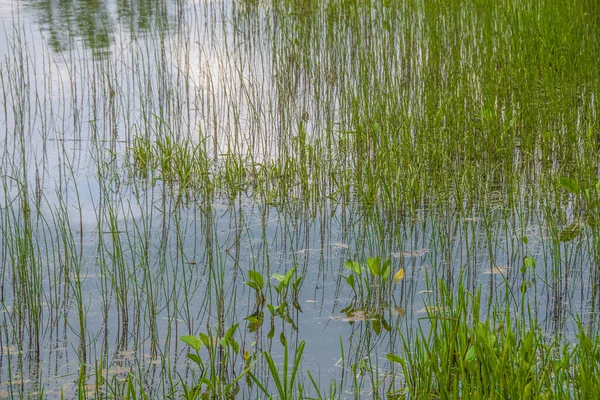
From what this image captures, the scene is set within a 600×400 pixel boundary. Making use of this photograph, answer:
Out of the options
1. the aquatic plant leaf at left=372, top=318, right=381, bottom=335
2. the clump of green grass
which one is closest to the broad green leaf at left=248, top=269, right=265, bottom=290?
the aquatic plant leaf at left=372, top=318, right=381, bottom=335

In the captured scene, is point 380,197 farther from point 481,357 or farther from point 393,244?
point 481,357

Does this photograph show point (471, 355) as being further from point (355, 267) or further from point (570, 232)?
point (570, 232)

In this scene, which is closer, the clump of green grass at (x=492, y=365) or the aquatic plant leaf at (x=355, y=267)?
the clump of green grass at (x=492, y=365)

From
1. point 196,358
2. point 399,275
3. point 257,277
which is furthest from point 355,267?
point 196,358

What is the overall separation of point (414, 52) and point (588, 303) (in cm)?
351

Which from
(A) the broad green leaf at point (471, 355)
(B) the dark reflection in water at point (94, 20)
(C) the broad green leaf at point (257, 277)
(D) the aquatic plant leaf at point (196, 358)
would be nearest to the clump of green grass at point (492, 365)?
(A) the broad green leaf at point (471, 355)

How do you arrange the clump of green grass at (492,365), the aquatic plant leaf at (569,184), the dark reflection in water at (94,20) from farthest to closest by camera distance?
the dark reflection in water at (94,20), the aquatic plant leaf at (569,184), the clump of green grass at (492,365)

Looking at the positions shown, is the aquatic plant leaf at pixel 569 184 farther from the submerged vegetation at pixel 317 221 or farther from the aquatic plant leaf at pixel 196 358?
the aquatic plant leaf at pixel 196 358

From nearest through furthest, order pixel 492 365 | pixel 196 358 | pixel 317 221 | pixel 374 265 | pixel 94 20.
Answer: pixel 492 365
pixel 196 358
pixel 374 265
pixel 317 221
pixel 94 20

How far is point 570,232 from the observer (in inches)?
131

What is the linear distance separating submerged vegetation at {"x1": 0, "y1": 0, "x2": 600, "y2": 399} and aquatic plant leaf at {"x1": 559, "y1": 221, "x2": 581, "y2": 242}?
0.01 metres

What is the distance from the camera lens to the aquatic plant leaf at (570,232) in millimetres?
3263

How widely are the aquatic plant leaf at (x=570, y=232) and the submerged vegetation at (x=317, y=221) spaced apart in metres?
0.01

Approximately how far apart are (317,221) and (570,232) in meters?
1.19
